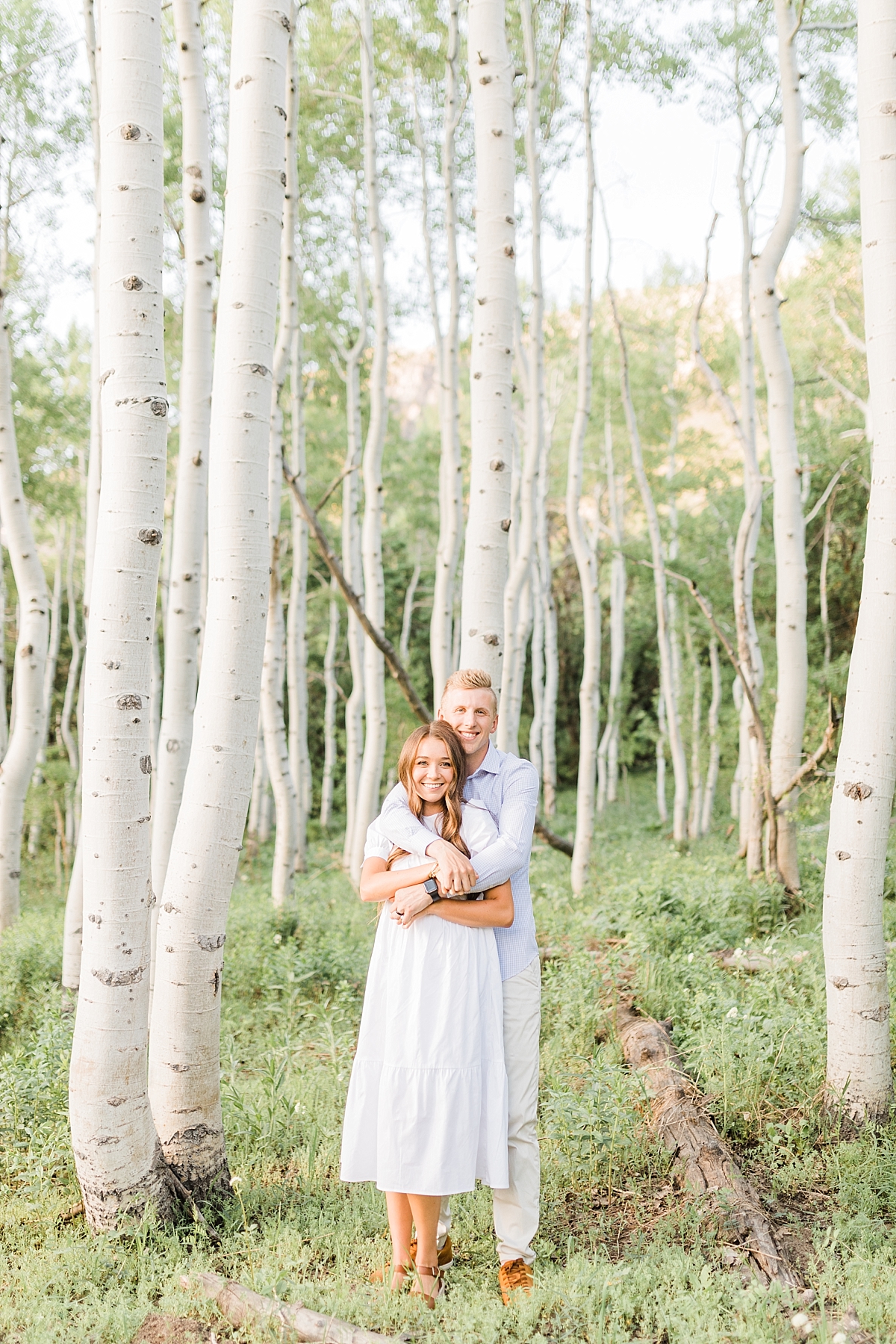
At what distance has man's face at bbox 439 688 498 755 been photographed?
2.94 metres

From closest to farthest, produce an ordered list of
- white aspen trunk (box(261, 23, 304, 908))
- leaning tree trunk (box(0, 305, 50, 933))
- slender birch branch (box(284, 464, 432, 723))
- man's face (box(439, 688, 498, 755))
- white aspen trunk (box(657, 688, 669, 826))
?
1. man's face (box(439, 688, 498, 755))
2. slender birch branch (box(284, 464, 432, 723))
3. leaning tree trunk (box(0, 305, 50, 933))
4. white aspen trunk (box(261, 23, 304, 908))
5. white aspen trunk (box(657, 688, 669, 826))

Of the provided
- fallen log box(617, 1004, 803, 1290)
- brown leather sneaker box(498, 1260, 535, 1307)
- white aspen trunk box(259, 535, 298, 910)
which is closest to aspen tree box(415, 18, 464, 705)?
white aspen trunk box(259, 535, 298, 910)

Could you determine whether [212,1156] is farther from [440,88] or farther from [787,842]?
[440,88]

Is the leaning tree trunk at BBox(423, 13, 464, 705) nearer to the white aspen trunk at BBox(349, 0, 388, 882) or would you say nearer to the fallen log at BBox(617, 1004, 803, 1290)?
the white aspen trunk at BBox(349, 0, 388, 882)

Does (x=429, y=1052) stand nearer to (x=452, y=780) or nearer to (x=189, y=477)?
(x=452, y=780)

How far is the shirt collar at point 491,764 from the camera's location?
3.02 metres

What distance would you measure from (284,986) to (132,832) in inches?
108

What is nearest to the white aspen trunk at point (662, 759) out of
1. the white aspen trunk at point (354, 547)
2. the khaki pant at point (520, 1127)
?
the white aspen trunk at point (354, 547)

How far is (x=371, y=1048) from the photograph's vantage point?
2.72 m

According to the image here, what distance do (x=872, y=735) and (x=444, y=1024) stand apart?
196 cm

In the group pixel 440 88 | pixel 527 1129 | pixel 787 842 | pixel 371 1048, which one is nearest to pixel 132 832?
pixel 371 1048

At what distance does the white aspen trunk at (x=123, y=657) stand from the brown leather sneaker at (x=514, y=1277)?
1.10m

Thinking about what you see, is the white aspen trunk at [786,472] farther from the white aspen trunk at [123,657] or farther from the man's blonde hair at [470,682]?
the white aspen trunk at [123,657]

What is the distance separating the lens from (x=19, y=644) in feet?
22.5
